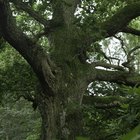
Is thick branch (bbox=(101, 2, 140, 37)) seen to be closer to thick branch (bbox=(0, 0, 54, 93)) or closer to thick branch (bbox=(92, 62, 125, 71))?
thick branch (bbox=(92, 62, 125, 71))

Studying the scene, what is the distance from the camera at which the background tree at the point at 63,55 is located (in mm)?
7617

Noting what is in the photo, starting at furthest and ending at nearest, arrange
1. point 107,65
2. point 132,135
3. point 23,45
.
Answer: point 107,65
point 23,45
point 132,135

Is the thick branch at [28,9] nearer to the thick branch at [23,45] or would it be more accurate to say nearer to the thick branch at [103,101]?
the thick branch at [23,45]

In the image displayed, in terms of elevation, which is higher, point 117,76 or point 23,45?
point 23,45

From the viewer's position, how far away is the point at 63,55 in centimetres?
916

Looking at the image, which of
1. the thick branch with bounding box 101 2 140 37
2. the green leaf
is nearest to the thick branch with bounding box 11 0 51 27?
the thick branch with bounding box 101 2 140 37

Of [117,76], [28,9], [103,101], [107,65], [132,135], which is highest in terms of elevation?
[28,9]

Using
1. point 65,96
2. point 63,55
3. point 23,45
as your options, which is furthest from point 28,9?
point 65,96

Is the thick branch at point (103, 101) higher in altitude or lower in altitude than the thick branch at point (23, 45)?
lower

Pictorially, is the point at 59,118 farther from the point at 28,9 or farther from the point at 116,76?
the point at 116,76

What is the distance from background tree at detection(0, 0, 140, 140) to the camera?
7.62 meters

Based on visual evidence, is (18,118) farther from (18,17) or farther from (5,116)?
(18,17)

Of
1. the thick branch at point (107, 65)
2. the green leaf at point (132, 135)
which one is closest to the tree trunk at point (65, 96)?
the thick branch at point (107, 65)

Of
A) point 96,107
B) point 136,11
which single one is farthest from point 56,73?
point 136,11
